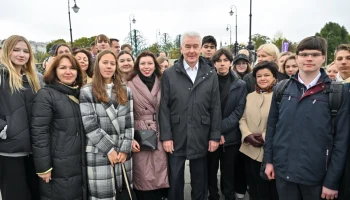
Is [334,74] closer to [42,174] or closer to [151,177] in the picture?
[151,177]

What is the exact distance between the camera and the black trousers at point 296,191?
8.14 ft

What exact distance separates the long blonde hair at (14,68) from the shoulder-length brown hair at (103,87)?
0.73 m

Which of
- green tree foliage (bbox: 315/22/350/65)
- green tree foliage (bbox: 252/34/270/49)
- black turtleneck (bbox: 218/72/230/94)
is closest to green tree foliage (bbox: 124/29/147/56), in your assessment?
black turtleneck (bbox: 218/72/230/94)

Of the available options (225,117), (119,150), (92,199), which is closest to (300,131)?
(225,117)

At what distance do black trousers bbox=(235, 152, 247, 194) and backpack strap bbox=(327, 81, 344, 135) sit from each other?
1.85 meters

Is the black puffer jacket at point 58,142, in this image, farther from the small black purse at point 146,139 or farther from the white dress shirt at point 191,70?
the white dress shirt at point 191,70

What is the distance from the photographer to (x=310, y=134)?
240cm

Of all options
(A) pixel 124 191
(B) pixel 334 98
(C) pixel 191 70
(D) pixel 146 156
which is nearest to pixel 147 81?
(C) pixel 191 70

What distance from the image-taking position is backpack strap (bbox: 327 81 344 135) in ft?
7.56

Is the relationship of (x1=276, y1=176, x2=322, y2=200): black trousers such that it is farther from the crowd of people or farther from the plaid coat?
the plaid coat

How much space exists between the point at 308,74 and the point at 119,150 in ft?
7.19

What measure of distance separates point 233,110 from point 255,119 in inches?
13.4

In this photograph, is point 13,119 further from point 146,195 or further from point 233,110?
point 233,110

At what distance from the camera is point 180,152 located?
329cm
